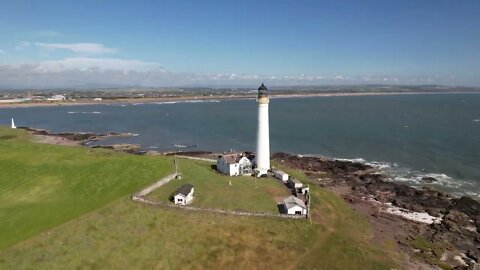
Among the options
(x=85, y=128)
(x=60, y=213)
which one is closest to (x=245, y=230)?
(x=60, y=213)

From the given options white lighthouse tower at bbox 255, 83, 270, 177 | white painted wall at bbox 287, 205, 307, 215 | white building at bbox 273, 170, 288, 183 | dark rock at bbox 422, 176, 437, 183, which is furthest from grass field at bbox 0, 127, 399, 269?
dark rock at bbox 422, 176, 437, 183

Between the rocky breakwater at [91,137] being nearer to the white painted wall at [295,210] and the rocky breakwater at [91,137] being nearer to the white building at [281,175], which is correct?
the white building at [281,175]

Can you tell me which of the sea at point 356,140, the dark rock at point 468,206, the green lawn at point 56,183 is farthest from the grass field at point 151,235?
the sea at point 356,140

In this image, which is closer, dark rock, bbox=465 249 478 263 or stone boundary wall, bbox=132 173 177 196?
dark rock, bbox=465 249 478 263

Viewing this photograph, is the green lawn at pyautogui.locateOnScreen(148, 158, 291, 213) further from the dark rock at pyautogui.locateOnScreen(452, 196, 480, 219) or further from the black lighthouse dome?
the dark rock at pyautogui.locateOnScreen(452, 196, 480, 219)

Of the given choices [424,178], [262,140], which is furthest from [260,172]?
[424,178]

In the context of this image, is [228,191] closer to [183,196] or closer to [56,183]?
[183,196]

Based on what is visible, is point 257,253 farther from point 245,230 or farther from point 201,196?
point 201,196
